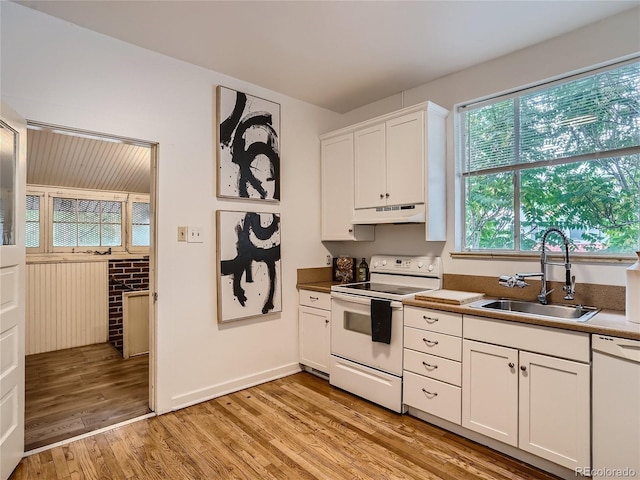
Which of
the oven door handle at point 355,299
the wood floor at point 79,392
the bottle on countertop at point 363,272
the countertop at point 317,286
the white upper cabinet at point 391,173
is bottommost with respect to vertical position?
the wood floor at point 79,392

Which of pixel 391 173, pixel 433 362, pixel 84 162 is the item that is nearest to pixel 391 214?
pixel 391 173

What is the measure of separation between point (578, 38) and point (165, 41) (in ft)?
8.95

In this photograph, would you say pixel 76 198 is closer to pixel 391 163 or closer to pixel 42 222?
pixel 42 222

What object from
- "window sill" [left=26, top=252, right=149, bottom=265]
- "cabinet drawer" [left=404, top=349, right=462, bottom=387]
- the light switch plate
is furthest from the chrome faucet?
"window sill" [left=26, top=252, right=149, bottom=265]

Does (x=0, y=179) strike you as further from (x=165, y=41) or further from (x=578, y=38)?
(x=578, y=38)

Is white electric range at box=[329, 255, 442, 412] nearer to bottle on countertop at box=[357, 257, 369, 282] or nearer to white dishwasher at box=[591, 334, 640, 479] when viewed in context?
bottle on countertop at box=[357, 257, 369, 282]

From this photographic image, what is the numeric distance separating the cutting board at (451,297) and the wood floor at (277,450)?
2.82 ft

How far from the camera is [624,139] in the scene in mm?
2205

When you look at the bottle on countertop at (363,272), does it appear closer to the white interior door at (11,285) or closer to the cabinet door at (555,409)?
the cabinet door at (555,409)

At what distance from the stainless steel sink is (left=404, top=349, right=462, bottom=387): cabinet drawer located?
0.41m

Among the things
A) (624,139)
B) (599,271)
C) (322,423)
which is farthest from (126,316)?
(624,139)

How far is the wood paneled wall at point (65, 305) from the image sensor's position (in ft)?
12.9

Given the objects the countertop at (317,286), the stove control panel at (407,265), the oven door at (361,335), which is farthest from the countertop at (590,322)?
the countertop at (317,286)

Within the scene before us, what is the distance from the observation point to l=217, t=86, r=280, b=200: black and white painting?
292 cm
